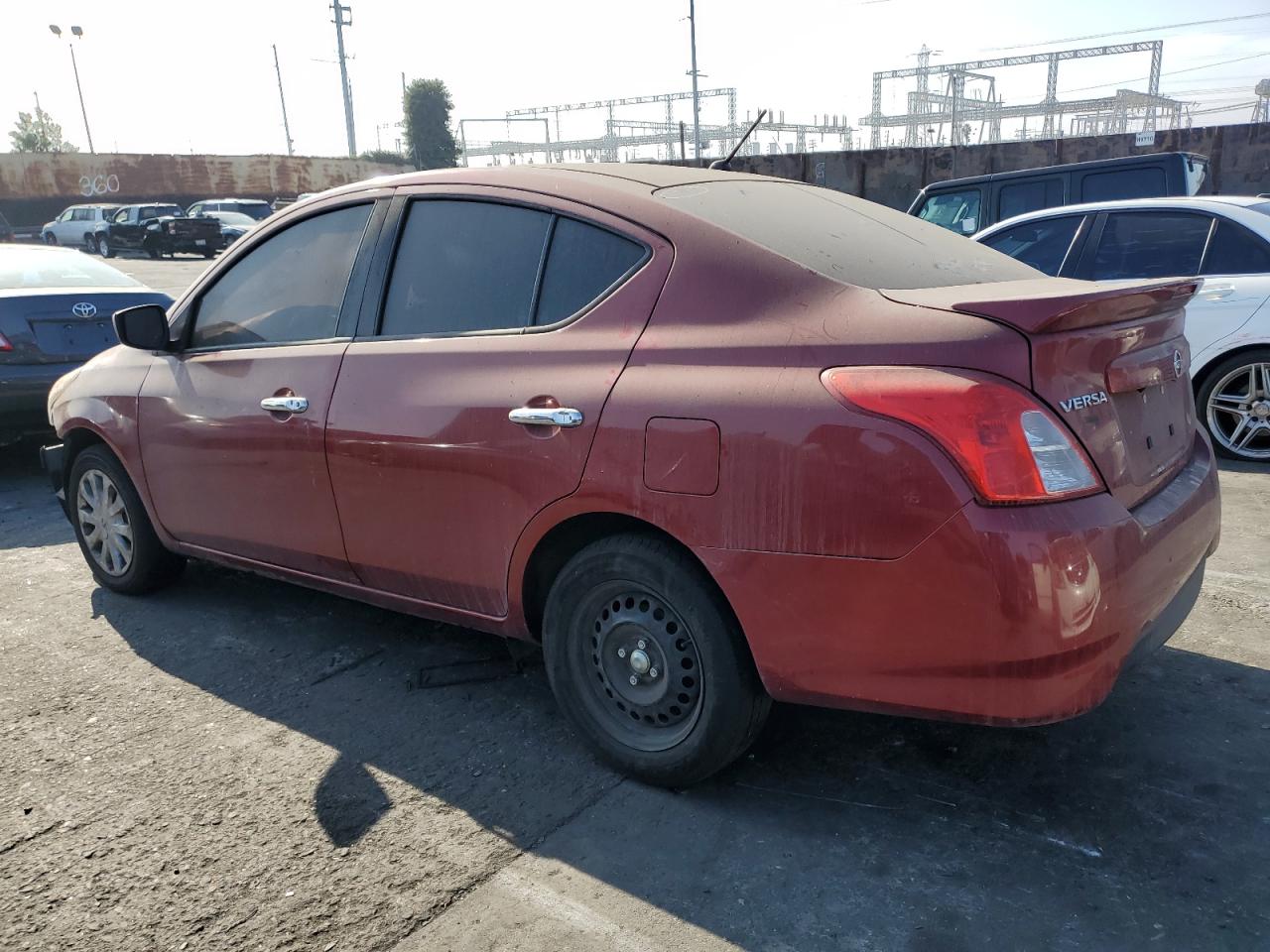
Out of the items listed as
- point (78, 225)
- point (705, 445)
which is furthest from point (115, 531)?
point (78, 225)

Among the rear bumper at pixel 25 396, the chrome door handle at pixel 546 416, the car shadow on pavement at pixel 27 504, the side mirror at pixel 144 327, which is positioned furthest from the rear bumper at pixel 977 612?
the rear bumper at pixel 25 396

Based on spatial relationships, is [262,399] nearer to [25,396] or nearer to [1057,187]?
[25,396]

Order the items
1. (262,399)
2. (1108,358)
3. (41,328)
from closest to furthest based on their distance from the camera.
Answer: (1108,358) < (262,399) < (41,328)

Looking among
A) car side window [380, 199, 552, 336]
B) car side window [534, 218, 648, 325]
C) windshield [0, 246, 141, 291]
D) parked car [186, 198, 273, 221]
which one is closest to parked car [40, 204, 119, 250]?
parked car [186, 198, 273, 221]

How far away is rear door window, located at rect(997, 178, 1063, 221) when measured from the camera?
9781mm

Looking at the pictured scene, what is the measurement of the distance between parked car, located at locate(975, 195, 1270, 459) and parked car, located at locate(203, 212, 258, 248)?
28.7 m

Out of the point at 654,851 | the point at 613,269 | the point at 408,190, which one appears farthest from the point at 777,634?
the point at 408,190

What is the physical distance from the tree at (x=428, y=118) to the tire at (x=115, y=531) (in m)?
65.1

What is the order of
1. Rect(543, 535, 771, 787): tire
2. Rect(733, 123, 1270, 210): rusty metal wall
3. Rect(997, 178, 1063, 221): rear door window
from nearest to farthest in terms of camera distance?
1. Rect(543, 535, 771, 787): tire
2. Rect(997, 178, 1063, 221): rear door window
3. Rect(733, 123, 1270, 210): rusty metal wall

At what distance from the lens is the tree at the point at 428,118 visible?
65.9m

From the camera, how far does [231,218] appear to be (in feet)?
106

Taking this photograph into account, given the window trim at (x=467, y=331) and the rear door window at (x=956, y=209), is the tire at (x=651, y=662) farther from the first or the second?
the rear door window at (x=956, y=209)

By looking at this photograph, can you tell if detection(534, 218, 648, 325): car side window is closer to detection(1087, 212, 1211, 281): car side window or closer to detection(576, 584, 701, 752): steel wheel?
detection(576, 584, 701, 752): steel wheel

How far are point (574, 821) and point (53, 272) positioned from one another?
256 inches
